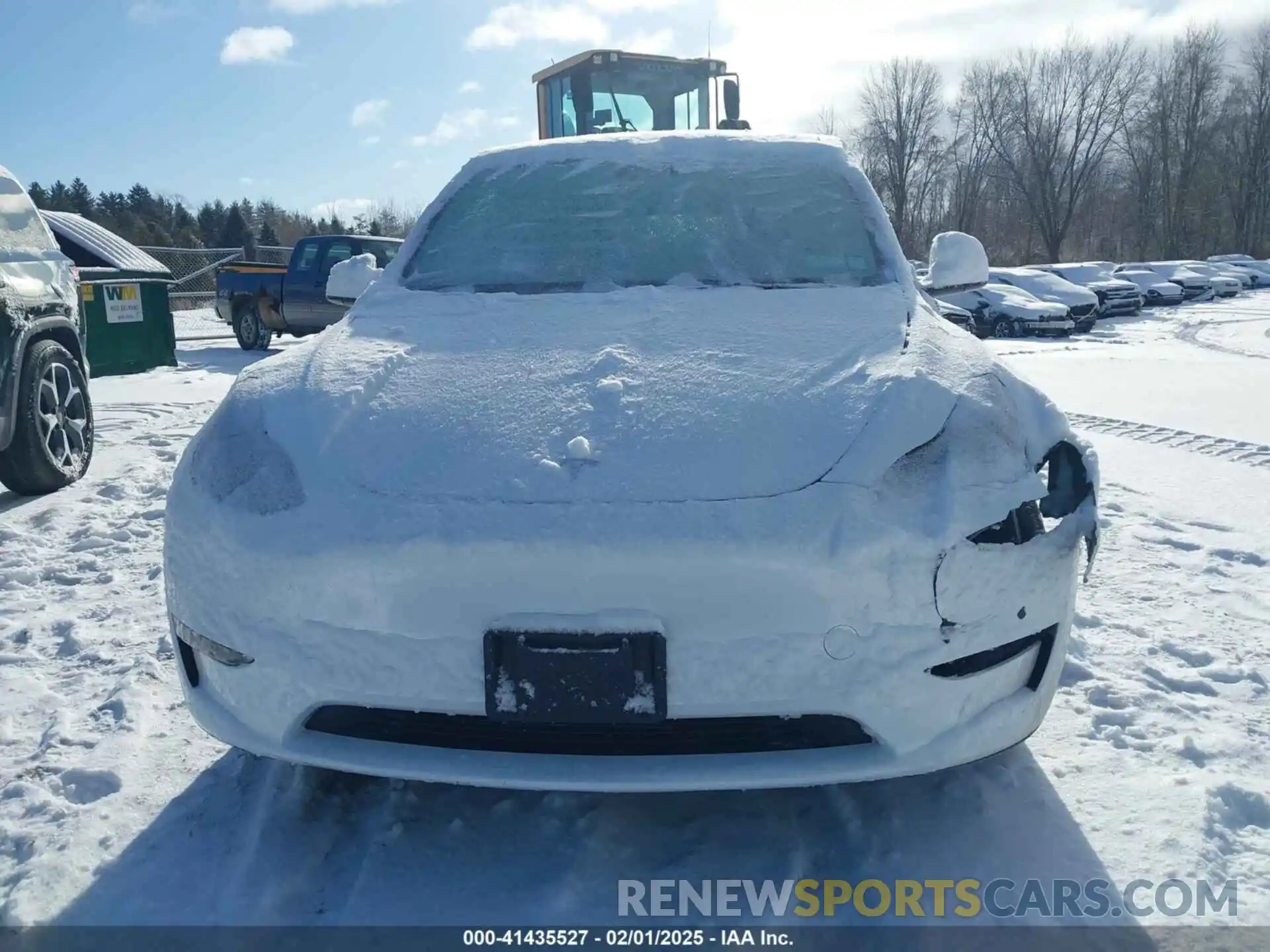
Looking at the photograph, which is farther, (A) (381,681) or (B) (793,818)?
(B) (793,818)

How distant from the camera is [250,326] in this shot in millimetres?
15430

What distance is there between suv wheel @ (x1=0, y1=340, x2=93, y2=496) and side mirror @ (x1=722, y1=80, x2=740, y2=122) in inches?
304

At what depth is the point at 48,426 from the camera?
4.99m

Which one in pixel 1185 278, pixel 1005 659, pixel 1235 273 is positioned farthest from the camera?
pixel 1235 273

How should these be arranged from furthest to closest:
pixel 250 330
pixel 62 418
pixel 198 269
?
1. pixel 198 269
2. pixel 250 330
3. pixel 62 418

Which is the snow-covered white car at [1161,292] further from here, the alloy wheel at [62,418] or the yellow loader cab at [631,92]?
the alloy wheel at [62,418]

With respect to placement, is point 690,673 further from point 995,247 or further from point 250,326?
point 995,247

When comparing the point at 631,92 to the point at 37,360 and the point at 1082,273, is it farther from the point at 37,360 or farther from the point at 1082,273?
the point at 1082,273

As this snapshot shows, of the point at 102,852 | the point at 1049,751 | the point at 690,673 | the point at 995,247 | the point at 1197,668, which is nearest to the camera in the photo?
the point at 690,673

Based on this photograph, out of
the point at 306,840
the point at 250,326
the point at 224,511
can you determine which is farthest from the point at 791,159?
the point at 250,326

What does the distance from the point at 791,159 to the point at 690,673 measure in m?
2.17

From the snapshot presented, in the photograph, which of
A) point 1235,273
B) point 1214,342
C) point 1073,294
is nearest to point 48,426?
point 1214,342

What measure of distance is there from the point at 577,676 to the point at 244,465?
0.85 meters

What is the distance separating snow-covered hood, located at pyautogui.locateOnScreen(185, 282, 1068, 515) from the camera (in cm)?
183
